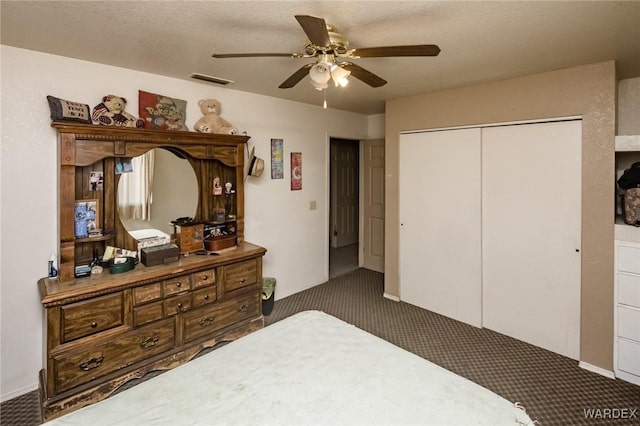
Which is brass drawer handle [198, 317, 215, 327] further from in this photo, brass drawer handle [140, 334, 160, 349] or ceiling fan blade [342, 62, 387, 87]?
ceiling fan blade [342, 62, 387, 87]

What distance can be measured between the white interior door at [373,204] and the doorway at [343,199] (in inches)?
28.0

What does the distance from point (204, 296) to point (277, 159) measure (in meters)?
1.80

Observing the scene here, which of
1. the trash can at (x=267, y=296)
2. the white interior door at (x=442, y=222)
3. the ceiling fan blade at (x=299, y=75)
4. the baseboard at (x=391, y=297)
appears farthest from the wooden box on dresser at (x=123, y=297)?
the white interior door at (x=442, y=222)

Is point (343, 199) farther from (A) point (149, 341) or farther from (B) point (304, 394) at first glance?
(B) point (304, 394)

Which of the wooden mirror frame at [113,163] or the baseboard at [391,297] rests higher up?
the wooden mirror frame at [113,163]

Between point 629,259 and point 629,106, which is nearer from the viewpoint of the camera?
point 629,259

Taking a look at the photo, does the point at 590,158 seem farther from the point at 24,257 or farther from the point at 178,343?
the point at 24,257

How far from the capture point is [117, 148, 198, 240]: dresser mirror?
278 cm

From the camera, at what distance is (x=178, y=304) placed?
104 inches

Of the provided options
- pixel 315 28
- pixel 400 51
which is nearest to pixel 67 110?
pixel 315 28

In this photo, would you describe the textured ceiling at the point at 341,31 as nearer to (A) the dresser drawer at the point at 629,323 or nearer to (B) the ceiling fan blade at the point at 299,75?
(B) the ceiling fan blade at the point at 299,75

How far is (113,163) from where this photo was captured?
106 inches

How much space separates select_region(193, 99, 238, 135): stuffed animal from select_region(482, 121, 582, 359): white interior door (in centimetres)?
254

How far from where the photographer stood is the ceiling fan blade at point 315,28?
1310mm
